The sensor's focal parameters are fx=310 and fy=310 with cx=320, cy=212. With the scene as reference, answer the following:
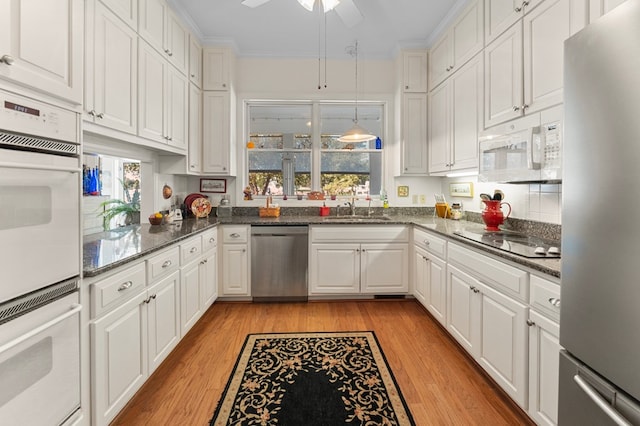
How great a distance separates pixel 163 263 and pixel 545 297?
2.14 meters

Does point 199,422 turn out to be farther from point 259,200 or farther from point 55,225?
point 259,200

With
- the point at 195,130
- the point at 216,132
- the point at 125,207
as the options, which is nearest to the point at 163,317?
the point at 125,207

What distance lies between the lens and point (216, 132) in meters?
3.57

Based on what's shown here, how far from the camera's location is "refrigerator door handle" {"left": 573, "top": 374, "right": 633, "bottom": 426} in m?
0.88

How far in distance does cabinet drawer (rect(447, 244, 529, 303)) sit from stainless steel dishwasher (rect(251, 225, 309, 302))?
5.17 ft

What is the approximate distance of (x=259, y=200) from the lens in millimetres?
3965

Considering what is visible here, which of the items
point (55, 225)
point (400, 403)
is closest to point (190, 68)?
point (55, 225)

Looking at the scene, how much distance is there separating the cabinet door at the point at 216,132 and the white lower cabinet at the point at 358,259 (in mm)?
1357

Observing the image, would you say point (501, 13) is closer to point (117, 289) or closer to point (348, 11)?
point (348, 11)

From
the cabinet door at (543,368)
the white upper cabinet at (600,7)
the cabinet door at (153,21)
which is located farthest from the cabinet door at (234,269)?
the white upper cabinet at (600,7)

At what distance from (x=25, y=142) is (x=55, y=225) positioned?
1.03 ft

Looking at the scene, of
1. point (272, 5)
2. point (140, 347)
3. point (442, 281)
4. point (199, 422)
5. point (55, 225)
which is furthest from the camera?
point (272, 5)

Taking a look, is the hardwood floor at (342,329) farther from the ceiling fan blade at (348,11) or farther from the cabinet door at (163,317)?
the ceiling fan blade at (348,11)

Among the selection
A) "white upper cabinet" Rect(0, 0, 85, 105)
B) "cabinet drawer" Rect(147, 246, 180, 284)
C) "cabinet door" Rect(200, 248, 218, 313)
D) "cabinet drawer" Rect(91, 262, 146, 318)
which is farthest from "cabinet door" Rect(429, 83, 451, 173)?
"white upper cabinet" Rect(0, 0, 85, 105)
